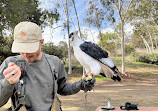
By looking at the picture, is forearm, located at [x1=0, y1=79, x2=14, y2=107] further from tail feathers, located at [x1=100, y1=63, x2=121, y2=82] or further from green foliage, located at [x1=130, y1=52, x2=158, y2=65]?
green foliage, located at [x1=130, y1=52, x2=158, y2=65]

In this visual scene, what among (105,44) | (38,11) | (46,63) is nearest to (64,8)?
(38,11)

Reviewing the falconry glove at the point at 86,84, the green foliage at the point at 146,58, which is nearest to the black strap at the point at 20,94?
the falconry glove at the point at 86,84

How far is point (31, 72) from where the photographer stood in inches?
63.5

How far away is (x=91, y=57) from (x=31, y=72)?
265 cm

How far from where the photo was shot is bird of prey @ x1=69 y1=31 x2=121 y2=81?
406 centimetres

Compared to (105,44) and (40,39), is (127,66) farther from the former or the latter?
(40,39)

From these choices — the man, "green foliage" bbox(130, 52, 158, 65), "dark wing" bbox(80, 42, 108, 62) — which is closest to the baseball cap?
the man

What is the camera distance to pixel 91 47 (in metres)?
4.27

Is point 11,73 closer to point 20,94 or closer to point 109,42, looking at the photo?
point 20,94

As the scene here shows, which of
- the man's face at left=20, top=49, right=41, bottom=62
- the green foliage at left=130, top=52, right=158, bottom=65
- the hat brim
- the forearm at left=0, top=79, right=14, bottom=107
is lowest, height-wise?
the green foliage at left=130, top=52, right=158, bottom=65

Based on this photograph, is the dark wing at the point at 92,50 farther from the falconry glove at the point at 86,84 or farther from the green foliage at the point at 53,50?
the green foliage at the point at 53,50

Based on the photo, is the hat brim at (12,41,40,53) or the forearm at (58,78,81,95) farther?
the forearm at (58,78,81,95)

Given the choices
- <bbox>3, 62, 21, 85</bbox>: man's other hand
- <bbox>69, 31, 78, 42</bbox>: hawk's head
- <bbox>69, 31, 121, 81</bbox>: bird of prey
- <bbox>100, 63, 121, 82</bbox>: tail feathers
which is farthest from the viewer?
<bbox>100, 63, 121, 82</bbox>: tail feathers

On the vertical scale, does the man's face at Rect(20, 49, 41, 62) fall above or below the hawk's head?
below
